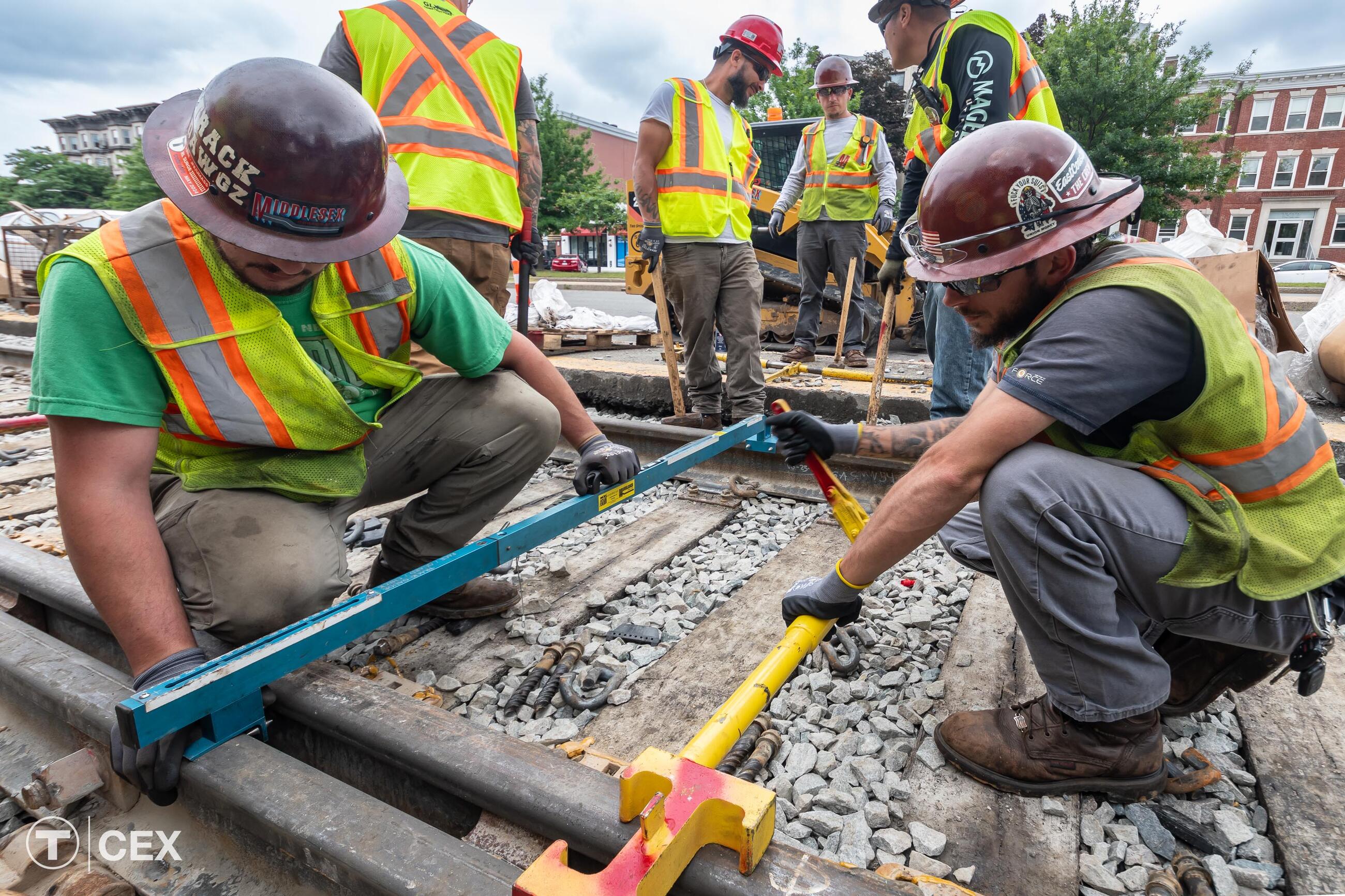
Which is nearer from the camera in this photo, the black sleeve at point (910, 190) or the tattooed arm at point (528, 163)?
the black sleeve at point (910, 190)

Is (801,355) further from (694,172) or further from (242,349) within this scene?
(242,349)

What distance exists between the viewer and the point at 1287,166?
37844 mm

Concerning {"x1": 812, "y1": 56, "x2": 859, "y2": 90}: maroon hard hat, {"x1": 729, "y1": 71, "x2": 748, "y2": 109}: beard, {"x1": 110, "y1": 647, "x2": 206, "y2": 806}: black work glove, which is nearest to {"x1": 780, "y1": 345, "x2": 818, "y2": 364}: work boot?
{"x1": 812, "y1": 56, "x2": 859, "y2": 90}: maroon hard hat

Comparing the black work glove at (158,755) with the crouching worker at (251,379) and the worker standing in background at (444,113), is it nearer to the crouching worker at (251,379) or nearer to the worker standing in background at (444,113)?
the crouching worker at (251,379)

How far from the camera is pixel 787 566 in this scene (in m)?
2.95

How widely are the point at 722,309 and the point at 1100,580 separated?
3428mm

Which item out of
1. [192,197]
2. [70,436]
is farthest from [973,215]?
[70,436]

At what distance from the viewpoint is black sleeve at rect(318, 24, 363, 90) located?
3.34 meters

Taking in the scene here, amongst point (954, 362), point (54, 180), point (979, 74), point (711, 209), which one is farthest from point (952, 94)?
point (54, 180)

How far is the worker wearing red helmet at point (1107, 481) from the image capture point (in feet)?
4.98

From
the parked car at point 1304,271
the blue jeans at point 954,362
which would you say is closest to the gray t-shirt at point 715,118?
the blue jeans at point 954,362

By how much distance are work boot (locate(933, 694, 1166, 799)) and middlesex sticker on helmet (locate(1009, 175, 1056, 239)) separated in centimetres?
114

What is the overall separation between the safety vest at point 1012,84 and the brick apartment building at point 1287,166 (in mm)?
40025

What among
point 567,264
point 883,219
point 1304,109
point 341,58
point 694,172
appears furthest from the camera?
point 567,264
